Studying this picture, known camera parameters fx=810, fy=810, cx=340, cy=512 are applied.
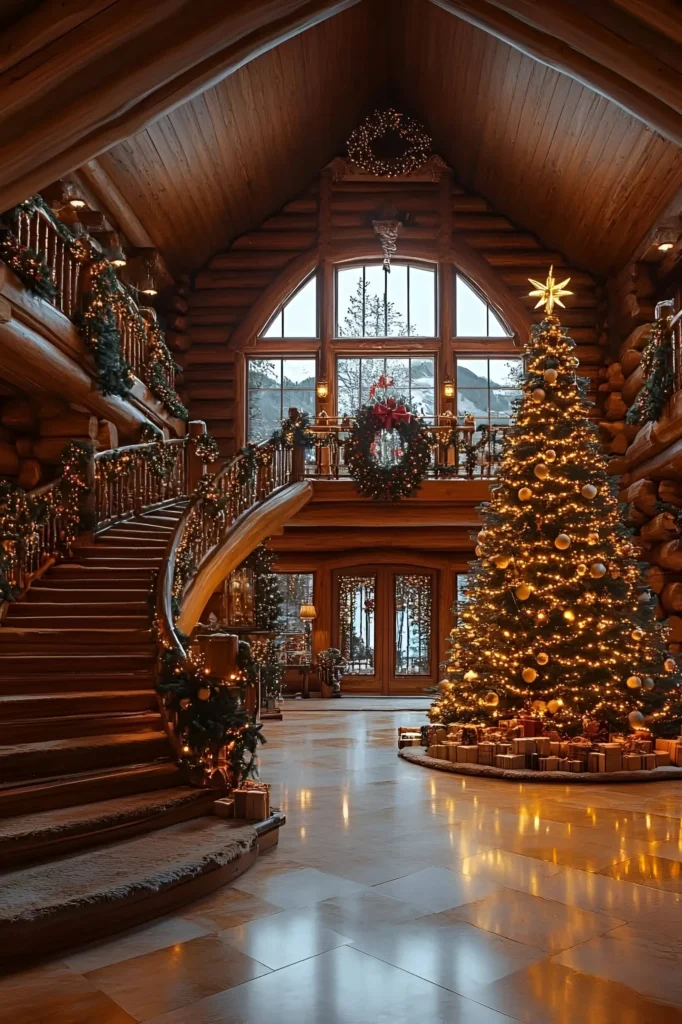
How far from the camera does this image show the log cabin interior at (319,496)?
297cm

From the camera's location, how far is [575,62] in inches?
122

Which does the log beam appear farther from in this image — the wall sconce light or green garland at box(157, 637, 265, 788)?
the wall sconce light

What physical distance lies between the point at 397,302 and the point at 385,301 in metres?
0.24

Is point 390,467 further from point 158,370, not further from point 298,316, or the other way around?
point 298,316

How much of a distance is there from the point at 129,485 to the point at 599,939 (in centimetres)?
834

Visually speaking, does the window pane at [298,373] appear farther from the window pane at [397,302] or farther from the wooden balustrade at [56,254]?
the wooden balustrade at [56,254]

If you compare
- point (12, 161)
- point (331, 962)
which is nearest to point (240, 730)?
point (331, 962)

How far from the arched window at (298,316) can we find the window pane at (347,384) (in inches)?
32.6

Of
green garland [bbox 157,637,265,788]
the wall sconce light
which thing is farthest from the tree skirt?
the wall sconce light

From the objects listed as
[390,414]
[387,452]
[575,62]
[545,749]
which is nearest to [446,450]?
[390,414]

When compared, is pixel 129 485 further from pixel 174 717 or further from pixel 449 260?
pixel 449 260

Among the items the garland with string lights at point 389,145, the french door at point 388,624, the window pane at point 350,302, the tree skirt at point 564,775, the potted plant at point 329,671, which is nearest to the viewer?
the tree skirt at point 564,775

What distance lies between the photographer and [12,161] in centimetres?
306

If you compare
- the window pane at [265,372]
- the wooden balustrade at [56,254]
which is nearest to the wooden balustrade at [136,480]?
the wooden balustrade at [56,254]
